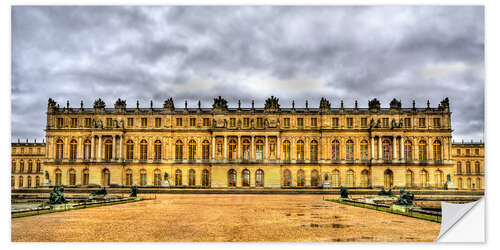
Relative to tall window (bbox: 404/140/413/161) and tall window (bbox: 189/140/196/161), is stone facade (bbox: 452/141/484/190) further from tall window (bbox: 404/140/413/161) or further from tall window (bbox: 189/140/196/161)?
tall window (bbox: 189/140/196/161)

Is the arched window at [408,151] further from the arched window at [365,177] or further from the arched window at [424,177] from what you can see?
the arched window at [365,177]

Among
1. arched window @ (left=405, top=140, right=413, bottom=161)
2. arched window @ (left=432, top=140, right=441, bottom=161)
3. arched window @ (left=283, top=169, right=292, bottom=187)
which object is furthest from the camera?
arched window @ (left=283, top=169, right=292, bottom=187)

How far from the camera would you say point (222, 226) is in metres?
19.2

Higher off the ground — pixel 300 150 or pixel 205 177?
pixel 300 150

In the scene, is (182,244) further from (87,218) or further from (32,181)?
(32,181)

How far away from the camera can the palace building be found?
158 ft

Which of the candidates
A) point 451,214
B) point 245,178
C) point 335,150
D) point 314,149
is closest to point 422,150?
point 335,150

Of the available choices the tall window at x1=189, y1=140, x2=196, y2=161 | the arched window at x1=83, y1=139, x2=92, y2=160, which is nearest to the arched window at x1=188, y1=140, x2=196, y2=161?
the tall window at x1=189, y1=140, x2=196, y2=161

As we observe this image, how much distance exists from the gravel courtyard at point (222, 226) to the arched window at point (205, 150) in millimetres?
25098

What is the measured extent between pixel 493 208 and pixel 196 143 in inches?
1444

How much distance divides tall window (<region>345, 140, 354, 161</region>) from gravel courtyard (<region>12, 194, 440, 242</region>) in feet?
78.2

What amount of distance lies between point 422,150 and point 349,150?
8899mm

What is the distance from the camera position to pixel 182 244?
16594mm

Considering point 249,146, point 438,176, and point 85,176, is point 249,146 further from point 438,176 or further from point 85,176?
point 438,176
